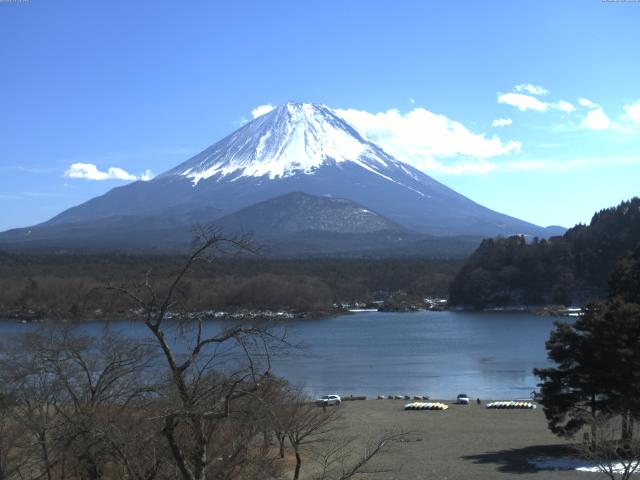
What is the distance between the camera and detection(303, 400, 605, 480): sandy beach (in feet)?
36.0

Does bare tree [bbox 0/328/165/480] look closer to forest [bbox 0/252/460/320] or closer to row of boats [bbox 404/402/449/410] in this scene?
row of boats [bbox 404/402/449/410]

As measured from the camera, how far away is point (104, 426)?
3.64 m

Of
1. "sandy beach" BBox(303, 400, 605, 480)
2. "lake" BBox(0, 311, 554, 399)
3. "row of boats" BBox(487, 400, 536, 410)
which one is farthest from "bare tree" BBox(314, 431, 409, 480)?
"row of boats" BBox(487, 400, 536, 410)

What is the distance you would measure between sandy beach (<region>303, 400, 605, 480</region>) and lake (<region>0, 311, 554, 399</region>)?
2093 millimetres

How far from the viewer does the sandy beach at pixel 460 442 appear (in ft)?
36.0

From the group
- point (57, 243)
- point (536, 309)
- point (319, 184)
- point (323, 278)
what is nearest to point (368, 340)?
point (536, 309)

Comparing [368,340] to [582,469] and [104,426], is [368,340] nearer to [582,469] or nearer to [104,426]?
[582,469]

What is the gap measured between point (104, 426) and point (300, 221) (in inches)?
4485

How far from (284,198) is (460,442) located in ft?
354

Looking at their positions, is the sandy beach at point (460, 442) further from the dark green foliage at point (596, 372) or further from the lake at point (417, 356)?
the lake at point (417, 356)

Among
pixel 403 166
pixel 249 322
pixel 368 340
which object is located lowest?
pixel 368 340

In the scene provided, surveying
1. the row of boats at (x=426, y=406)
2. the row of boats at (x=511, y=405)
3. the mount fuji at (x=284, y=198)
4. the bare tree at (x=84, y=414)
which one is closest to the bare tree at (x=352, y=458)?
the bare tree at (x=84, y=414)

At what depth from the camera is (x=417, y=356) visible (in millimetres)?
30062

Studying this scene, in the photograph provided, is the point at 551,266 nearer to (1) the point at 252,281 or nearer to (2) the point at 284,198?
(1) the point at 252,281
